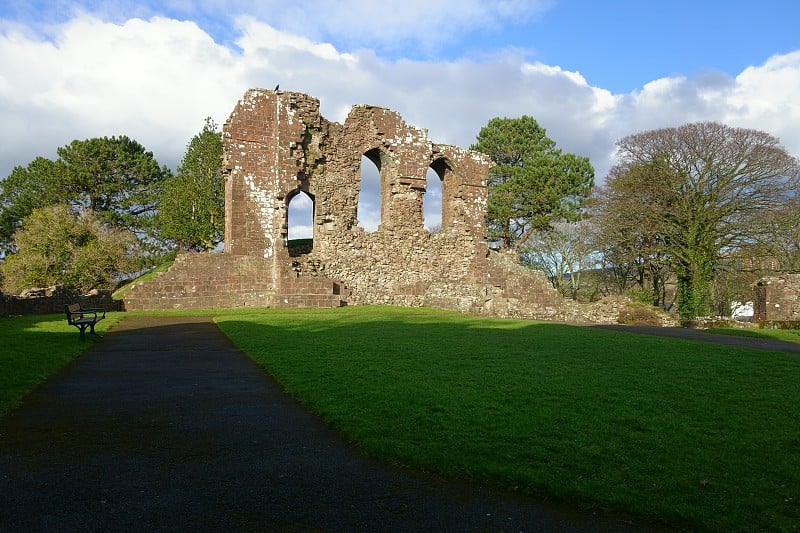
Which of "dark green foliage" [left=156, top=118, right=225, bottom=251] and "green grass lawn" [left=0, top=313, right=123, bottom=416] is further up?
"dark green foliage" [left=156, top=118, right=225, bottom=251]

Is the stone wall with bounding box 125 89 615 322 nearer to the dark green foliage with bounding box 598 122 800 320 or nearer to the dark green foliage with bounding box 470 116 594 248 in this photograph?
the dark green foliage with bounding box 598 122 800 320

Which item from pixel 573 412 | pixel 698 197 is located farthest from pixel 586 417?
pixel 698 197

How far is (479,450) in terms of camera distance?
4.33 metres

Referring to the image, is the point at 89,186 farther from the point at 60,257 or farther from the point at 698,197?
the point at 698,197

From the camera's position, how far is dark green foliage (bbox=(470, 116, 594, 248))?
39.8 metres

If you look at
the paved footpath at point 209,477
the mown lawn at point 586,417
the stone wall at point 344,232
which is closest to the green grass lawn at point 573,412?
the mown lawn at point 586,417

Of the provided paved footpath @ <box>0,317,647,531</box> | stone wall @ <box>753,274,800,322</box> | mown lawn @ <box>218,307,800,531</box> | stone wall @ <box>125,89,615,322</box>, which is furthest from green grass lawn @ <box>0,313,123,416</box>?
stone wall @ <box>753,274,800,322</box>

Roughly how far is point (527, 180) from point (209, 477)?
124 ft

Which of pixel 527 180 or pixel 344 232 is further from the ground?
pixel 527 180

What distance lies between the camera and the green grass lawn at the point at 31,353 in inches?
262

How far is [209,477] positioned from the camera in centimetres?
395

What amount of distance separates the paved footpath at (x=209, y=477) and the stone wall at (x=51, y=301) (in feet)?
50.6

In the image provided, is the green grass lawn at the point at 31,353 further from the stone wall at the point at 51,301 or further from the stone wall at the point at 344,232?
the stone wall at the point at 344,232

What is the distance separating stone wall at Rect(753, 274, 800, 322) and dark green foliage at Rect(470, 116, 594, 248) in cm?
1718
